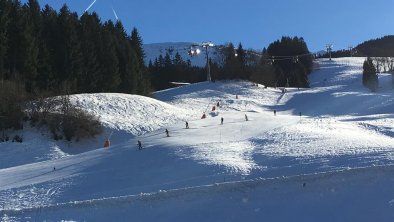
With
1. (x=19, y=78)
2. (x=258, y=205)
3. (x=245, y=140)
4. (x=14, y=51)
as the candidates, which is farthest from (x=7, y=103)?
(x=258, y=205)

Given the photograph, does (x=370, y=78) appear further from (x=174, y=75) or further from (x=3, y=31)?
(x=3, y=31)

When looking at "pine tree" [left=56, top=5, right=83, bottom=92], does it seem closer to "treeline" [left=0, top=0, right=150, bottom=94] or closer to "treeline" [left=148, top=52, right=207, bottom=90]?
"treeline" [left=0, top=0, right=150, bottom=94]

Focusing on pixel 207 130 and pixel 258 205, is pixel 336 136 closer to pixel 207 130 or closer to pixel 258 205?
pixel 207 130

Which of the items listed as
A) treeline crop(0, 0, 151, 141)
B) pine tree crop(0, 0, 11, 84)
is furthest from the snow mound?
pine tree crop(0, 0, 11, 84)

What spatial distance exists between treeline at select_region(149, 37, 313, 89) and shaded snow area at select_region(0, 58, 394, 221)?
48.5 m

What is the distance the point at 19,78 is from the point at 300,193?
1527 inches

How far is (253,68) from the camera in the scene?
10175cm

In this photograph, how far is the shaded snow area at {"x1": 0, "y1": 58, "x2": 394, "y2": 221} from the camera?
46.4 ft

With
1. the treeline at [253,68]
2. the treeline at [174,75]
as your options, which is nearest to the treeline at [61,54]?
the treeline at [253,68]

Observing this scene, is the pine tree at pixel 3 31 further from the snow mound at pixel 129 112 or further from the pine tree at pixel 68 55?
the snow mound at pixel 129 112

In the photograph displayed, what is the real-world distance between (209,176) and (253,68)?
8332 cm

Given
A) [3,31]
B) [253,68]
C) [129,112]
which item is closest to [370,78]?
[253,68]

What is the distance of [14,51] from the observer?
2093 inches

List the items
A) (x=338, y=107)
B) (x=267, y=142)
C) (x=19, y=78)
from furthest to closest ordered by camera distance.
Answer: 1. (x=338, y=107)
2. (x=19, y=78)
3. (x=267, y=142)
